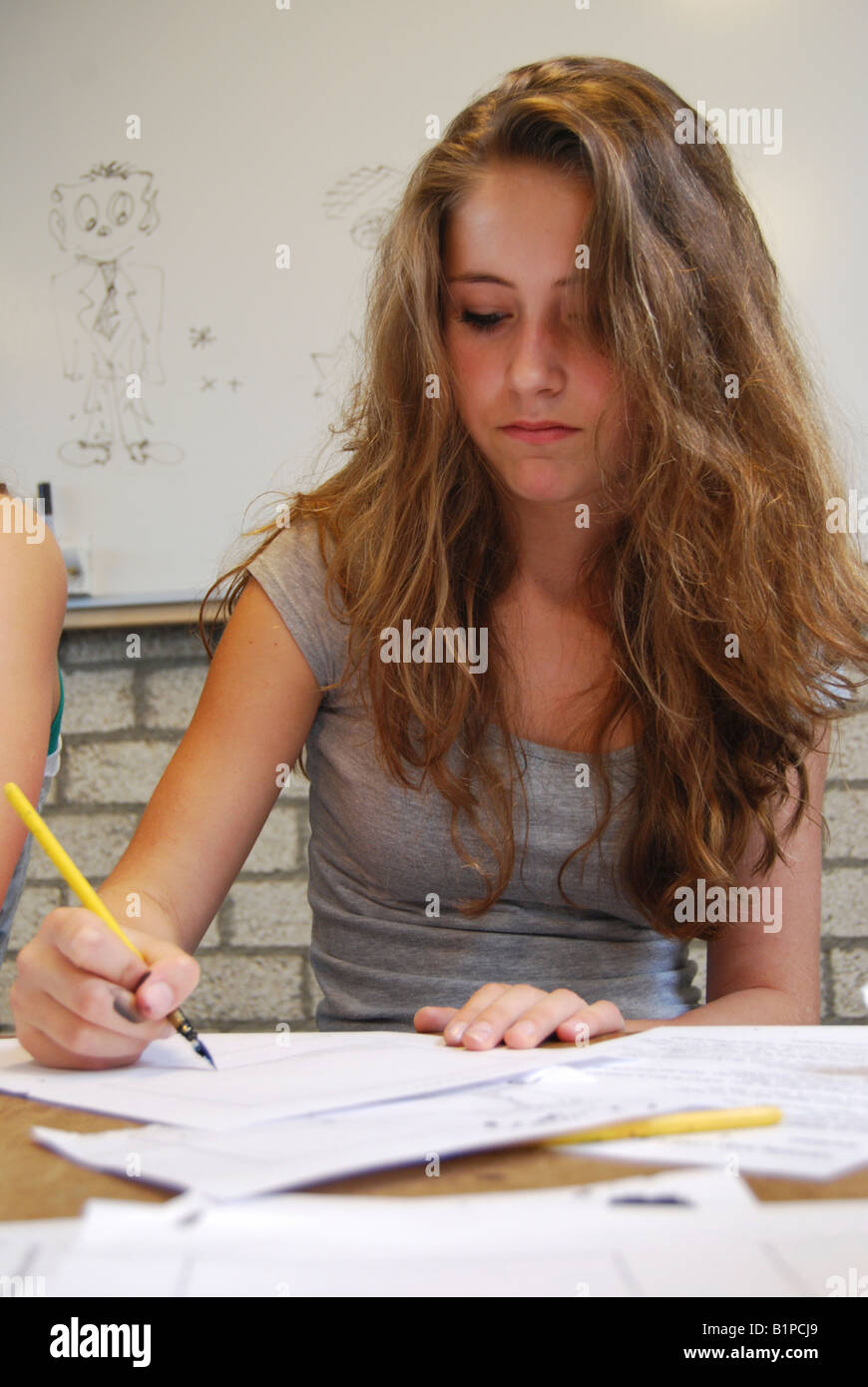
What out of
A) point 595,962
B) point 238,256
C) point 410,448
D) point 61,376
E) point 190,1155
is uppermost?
point 238,256

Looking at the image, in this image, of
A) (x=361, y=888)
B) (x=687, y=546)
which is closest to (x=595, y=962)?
(x=361, y=888)

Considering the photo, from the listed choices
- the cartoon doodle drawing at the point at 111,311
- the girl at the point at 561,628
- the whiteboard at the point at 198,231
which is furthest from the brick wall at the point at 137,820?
the girl at the point at 561,628

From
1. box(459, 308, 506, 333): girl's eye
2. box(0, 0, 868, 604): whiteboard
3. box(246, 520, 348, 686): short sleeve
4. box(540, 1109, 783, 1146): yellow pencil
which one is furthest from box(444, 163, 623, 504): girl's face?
box(0, 0, 868, 604): whiteboard

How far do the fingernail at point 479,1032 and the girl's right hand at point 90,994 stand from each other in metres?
0.15

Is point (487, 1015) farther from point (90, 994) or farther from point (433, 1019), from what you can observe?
point (90, 994)

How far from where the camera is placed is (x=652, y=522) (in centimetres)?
103

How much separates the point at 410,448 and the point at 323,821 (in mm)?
346

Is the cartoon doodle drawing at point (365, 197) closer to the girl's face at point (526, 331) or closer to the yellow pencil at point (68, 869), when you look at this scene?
the girl's face at point (526, 331)

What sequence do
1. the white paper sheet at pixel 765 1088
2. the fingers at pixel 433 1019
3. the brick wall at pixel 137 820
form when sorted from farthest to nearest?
the brick wall at pixel 137 820, the fingers at pixel 433 1019, the white paper sheet at pixel 765 1088

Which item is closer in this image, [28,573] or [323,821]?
[28,573]

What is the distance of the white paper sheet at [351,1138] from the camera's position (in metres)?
0.41

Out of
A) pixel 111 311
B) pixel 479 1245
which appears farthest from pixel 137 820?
pixel 479 1245

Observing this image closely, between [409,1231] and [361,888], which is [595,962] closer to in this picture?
[361,888]

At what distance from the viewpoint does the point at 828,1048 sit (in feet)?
2.10
